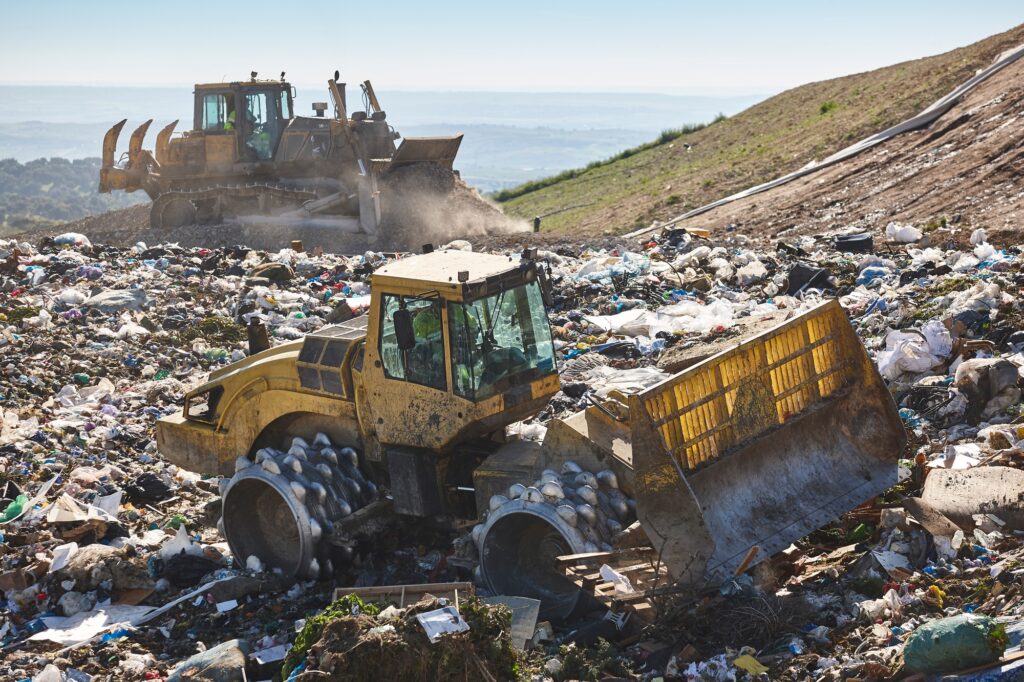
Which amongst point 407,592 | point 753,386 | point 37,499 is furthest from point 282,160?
point 407,592

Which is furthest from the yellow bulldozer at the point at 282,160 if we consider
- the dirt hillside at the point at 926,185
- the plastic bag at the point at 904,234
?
the plastic bag at the point at 904,234

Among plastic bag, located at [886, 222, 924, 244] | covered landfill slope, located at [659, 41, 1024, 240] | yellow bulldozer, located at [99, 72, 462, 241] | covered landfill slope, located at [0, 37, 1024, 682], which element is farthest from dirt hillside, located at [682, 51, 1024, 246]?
yellow bulldozer, located at [99, 72, 462, 241]

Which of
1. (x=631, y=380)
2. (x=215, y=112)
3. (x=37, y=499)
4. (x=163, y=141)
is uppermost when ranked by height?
(x=215, y=112)

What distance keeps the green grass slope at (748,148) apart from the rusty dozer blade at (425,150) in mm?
2755

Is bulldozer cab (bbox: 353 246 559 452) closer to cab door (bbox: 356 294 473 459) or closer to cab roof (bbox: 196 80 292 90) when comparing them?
cab door (bbox: 356 294 473 459)

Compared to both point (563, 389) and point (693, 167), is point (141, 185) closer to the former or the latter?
point (693, 167)

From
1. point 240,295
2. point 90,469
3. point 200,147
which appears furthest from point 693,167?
point 90,469

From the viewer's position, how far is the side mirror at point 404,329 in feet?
18.2

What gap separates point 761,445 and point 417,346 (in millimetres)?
1960

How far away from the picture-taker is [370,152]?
20438 mm

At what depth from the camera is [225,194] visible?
20719 mm

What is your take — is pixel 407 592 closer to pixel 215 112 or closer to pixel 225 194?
pixel 225 194

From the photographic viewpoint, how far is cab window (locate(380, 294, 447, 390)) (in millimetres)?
5777

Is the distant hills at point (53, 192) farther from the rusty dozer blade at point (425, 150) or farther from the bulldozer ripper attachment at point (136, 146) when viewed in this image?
the rusty dozer blade at point (425, 150)
